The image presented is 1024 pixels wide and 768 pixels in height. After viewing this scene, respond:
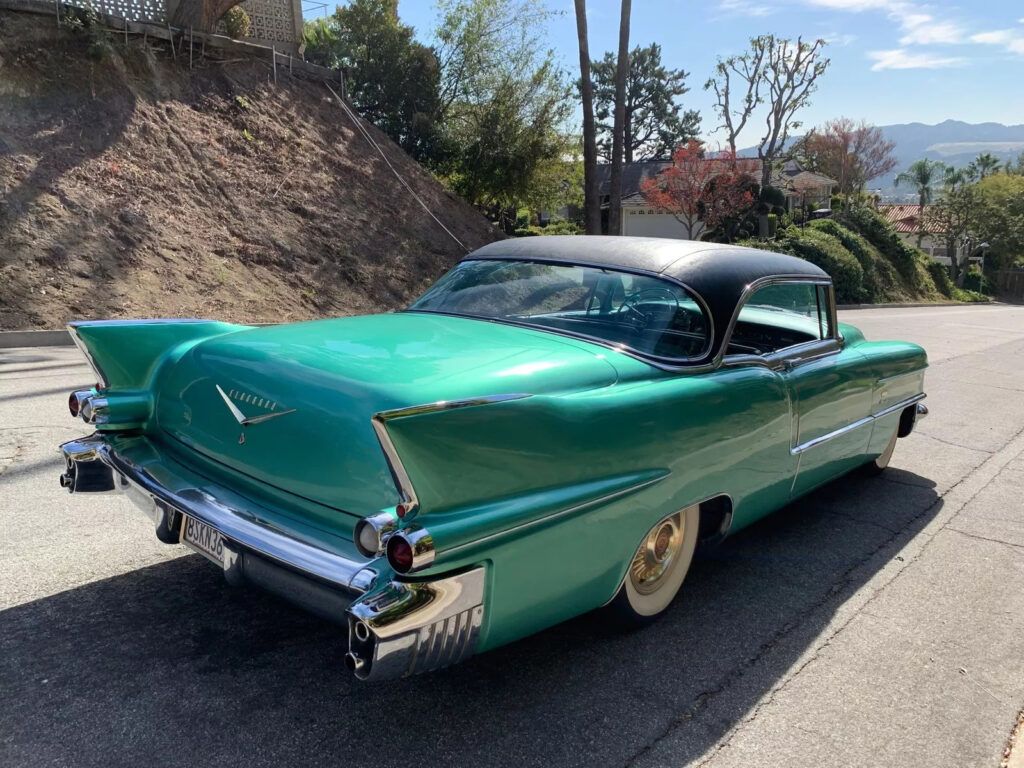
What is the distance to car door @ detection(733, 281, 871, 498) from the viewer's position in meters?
3.86

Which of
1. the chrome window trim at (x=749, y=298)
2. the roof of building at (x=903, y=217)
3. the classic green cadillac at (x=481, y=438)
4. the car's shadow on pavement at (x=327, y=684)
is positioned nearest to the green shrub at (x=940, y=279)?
the roof of building at (x=903, y=217)

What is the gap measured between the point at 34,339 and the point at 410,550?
1038 cm

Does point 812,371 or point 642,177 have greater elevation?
point 642,177

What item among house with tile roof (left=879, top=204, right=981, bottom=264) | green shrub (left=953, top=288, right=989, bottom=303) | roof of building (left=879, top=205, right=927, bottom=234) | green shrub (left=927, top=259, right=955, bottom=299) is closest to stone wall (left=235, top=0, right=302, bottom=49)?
green shrub (left=927, top=259, right=955, bottom=299)

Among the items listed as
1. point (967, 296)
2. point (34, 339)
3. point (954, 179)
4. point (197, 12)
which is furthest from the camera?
point (954, 179)

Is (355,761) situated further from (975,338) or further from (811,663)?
(975,338)

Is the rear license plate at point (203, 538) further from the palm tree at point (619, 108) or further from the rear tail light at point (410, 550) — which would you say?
the palm tree at point (619, 108)

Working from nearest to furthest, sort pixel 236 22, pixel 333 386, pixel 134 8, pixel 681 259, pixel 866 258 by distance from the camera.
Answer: pixel 333 386 < pixel 681 259 < pixel 134 8 < pixel 236 22 < pixel 866 258

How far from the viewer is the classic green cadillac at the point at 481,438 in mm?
2221

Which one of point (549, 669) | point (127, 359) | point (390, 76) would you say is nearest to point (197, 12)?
point (390, 76)

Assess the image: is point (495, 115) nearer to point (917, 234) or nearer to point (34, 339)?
point (34, 339)

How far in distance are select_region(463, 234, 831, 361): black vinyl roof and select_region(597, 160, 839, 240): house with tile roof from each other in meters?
38.7

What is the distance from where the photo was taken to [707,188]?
33.5 m

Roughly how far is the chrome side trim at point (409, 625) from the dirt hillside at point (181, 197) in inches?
426
